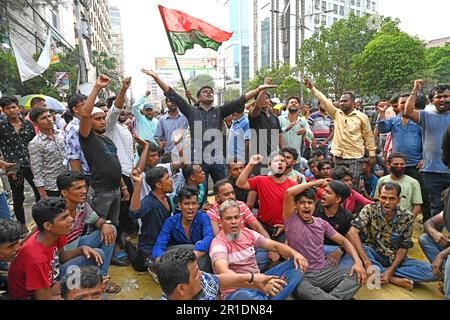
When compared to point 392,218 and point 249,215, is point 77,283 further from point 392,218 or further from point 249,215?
point 392,218

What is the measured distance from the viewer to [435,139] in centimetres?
385

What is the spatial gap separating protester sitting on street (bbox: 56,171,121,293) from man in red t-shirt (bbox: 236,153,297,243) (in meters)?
1.38

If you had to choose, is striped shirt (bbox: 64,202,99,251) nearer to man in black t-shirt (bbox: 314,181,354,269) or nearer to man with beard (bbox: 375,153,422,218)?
man in black t-shirt (bbox: 314,181,354,269)

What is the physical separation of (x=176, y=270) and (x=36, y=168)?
7.82 feet

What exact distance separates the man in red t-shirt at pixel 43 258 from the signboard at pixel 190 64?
1728 inches

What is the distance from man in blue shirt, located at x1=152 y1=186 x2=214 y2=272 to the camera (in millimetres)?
3129

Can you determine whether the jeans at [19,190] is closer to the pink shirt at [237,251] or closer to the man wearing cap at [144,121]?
the man wearing cap at [144,121]

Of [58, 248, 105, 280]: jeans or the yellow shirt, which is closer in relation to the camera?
[58, 248, 105, 280]: jeans

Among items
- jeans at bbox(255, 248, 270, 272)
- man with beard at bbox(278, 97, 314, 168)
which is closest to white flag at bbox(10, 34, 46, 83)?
man with beard at bbox(278, 97, 314, 168)

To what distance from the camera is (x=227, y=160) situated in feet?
16.2

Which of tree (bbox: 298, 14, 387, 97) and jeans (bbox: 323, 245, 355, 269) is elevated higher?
tree (bbox: 298, 14, 387, 97)

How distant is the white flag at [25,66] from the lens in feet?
28.3

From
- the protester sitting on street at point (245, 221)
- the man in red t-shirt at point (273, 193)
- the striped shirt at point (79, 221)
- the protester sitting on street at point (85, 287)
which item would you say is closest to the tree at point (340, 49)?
the man in red t-shirt at point (273, 193)

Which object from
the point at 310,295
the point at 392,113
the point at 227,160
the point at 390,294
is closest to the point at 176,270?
the point at 310,295
